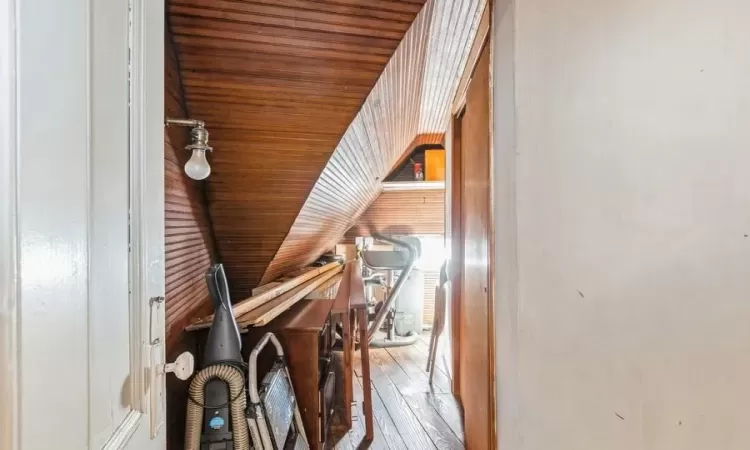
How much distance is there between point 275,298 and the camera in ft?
7.97

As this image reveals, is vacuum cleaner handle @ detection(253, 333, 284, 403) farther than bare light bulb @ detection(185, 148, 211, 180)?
Yes

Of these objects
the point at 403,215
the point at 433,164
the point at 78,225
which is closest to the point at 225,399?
the point at 78,225

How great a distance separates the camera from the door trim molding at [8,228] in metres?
0.37

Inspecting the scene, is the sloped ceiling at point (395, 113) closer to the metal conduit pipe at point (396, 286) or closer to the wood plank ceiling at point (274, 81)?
the wood plank ceiling at point (274, 81)

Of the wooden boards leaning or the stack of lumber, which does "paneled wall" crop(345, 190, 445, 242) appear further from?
the wooden boards leaning

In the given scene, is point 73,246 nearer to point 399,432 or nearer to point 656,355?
point 656,355

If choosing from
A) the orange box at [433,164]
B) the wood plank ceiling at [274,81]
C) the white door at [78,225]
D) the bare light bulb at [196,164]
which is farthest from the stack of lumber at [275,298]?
the orange box at [433,164]

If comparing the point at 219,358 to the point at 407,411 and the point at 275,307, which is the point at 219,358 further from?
the point at 407,411

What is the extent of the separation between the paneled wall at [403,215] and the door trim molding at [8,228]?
4469 mm

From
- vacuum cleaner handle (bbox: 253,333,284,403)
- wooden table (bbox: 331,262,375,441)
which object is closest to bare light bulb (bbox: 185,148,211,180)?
vacuum cleaner handle (bbox: 253,333,284,403)

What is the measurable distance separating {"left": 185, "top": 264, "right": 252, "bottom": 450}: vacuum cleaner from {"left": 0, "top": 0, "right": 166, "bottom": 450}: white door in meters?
0.62

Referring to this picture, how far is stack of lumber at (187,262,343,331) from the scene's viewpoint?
1799 mm

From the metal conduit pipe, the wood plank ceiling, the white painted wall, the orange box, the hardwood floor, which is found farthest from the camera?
the orange box

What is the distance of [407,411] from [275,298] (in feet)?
3.96
